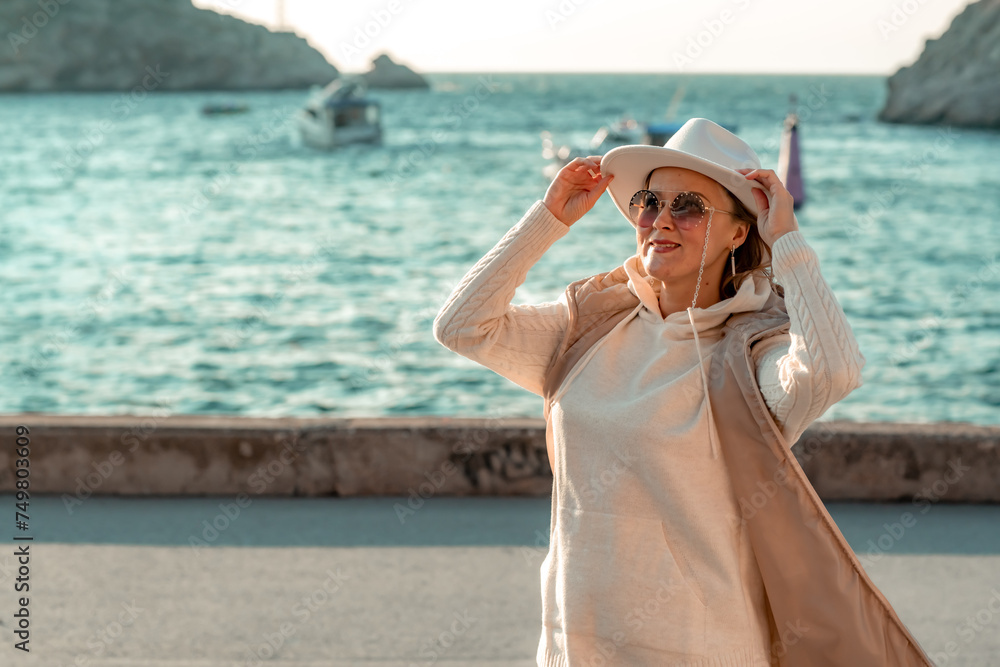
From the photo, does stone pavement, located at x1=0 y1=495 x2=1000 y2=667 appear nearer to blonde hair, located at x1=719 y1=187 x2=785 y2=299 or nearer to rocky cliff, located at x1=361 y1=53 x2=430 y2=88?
blonde hair, located at x1=719 y1=187 x2=785 y2=299

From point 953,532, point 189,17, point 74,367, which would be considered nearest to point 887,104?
point 74,367

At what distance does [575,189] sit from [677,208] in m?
0.37

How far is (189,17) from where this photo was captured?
14288 cm

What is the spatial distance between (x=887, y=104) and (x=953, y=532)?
78.4 metres

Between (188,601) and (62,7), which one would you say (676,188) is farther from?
(62,7)

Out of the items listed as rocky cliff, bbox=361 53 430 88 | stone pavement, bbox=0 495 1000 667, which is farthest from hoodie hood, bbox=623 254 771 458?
rocky cliff, bbox=361 53 430 88

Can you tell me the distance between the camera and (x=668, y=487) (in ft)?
7.54

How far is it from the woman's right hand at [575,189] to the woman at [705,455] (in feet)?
0.67

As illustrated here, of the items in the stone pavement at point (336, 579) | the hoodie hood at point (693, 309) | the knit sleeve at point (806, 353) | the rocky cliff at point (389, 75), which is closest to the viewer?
the knit sleeve at point (806, 353)

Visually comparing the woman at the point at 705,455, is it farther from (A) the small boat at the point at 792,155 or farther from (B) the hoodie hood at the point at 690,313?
(A) the small boat at the point at 792,155

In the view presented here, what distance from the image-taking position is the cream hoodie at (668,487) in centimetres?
223

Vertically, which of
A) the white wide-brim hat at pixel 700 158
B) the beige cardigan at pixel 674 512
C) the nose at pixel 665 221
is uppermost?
the white wide-brim hat at pixel 700 158

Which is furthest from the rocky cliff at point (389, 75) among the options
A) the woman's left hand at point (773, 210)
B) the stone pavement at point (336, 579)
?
the woman's left hand at point (773, 210)

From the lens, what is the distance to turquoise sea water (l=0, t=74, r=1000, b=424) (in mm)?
13561
